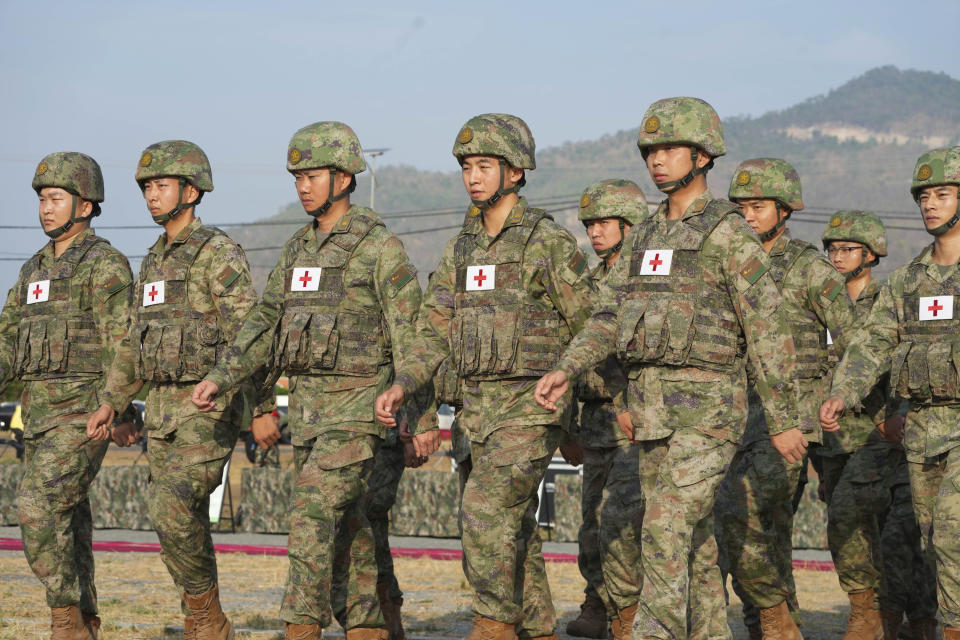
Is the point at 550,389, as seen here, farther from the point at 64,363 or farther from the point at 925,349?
the point at 64,363

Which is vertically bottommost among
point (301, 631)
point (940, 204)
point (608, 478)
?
point (301, 631)

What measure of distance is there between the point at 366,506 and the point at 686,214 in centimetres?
300

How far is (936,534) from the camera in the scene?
7.48 m

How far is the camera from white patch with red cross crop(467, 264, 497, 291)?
788 cm

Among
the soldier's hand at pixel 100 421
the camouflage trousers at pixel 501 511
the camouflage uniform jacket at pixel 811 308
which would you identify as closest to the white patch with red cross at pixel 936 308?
the camouflage uniform jacket at pixel 811 308

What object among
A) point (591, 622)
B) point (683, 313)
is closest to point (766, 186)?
point (683, 313)

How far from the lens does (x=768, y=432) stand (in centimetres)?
863

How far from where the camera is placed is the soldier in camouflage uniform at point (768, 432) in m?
8.76

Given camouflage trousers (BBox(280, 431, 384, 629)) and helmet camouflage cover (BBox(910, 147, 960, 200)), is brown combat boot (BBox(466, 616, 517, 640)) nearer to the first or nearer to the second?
camouflage trousers (BBox(280, 431, 384, 629))

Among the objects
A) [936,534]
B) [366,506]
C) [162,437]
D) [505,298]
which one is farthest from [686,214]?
[162,437]

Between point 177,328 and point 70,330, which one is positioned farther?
point 70,330

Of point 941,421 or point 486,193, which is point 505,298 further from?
point 941,421

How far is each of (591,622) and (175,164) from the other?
454 cm

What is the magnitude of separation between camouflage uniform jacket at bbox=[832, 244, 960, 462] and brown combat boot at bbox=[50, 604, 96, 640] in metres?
5.19
